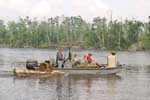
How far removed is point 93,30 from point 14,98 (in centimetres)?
13039

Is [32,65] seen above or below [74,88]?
above

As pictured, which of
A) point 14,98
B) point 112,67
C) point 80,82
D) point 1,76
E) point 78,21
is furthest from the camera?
point 78,21

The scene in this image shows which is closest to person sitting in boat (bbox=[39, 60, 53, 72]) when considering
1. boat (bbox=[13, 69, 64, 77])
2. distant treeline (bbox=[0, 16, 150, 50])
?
boat (bbox=[13, 69, 64, 77])

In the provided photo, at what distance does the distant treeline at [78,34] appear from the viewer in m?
141

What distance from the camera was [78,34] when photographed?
171125 mm

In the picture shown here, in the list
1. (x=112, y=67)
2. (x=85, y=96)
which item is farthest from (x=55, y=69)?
(x=85, y=96)

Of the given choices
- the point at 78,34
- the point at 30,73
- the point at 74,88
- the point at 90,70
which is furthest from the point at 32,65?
the point at 78,34

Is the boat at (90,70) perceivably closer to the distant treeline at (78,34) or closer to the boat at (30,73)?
the boat at (30,73)

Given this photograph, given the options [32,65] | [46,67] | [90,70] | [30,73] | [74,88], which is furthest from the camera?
[90,70]

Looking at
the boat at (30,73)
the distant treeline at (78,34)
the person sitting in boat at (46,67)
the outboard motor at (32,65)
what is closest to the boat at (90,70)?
the person sitting in boat at (46,67)

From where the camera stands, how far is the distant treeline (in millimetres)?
140875

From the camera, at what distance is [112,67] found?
36.5 metres

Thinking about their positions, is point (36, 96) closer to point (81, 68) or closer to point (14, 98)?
point (14, 98)

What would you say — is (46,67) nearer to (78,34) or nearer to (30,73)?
(30,73)
